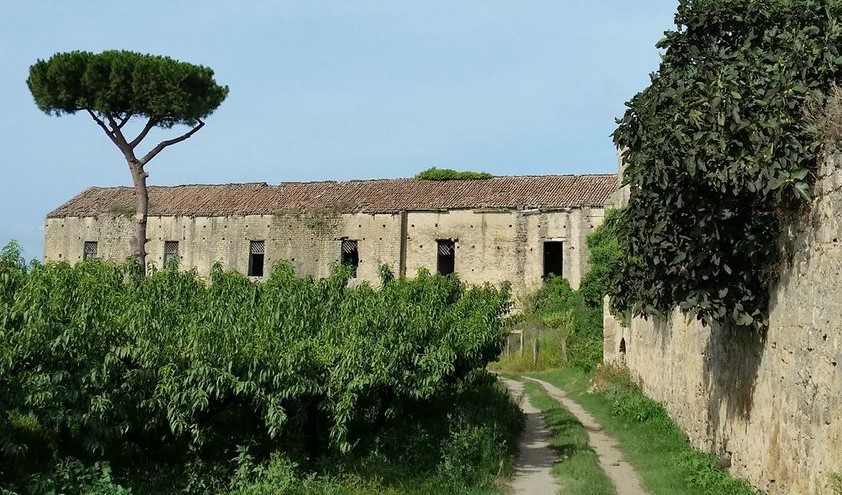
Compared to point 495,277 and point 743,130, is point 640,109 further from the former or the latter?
point 495,277

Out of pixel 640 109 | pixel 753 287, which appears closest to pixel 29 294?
pixel 640 109

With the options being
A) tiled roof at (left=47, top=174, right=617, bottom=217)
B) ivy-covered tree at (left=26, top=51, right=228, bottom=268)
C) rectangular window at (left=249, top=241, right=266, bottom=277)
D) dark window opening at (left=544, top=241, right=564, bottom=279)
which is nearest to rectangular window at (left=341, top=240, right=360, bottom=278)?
tiled roof at (left=47, top=174, right=617, bottom=217)

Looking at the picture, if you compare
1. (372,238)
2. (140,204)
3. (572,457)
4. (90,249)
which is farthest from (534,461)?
(90,249)

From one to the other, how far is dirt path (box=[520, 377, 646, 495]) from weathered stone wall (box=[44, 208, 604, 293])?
43.3ft

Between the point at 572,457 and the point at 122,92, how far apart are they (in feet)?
Result: 59.2

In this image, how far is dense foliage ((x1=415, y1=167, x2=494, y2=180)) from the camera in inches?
1449

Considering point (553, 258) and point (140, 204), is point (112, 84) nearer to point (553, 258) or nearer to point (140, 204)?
point (140, 204)

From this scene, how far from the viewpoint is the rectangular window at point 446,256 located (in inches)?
1310

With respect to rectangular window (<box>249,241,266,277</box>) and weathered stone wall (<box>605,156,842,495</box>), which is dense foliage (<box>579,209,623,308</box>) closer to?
weathered stone wall (<box>605,156,842,495</box>)

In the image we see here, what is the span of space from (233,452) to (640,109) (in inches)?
243

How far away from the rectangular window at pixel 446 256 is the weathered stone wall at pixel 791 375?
70.9 feet

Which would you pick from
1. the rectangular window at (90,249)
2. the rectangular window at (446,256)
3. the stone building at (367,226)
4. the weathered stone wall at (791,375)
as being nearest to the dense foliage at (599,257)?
the stone building at (367,226)

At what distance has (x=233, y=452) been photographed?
34.3ft

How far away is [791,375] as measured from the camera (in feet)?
25.7
